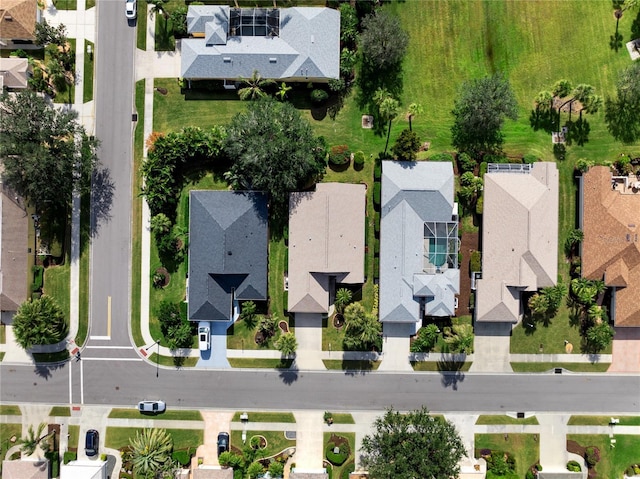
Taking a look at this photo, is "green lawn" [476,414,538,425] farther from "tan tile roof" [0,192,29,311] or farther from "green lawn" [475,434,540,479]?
"tan tile roof" [0,192,29,311]

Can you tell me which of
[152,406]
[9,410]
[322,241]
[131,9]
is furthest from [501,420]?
[131,9]

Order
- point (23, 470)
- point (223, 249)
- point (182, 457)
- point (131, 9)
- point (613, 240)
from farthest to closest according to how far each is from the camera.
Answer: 1. point (131, 9)
2. point (182, 457)
3. point (23, 470)
4. point (613, 240)
5. point (223, 249)

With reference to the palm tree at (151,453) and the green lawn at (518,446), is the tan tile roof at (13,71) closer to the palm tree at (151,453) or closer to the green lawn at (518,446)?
the palm tree at (151,453)

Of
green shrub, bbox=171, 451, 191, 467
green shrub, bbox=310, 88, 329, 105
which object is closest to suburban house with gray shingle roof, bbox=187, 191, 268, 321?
green shrub, bbox=310, 88, 329, 105

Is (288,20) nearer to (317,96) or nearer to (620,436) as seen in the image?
(317,96)

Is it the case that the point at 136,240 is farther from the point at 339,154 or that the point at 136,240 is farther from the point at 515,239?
the point at 515,239

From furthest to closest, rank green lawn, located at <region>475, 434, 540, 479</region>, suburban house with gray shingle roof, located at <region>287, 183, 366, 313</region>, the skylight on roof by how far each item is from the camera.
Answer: green lawn, located at <region>475, 434, 540, 479</region>
the skylight on roof
suburban house with gray shingle roof, located at <region>287, 183, 366, 313</region>

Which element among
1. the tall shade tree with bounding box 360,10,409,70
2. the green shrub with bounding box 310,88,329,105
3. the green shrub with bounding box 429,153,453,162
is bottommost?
the green shrub with bounding box 429,153,453,162
